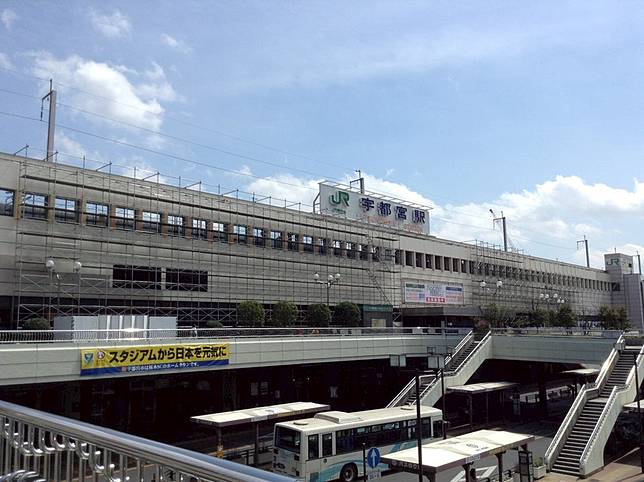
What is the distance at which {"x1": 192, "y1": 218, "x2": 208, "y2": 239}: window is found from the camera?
1537 inches

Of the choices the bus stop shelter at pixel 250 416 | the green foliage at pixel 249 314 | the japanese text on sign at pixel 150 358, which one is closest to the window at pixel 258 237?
the green foliage at pixel 249 314

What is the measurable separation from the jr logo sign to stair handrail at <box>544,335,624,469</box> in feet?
80.8

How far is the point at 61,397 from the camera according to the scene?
29.0 m

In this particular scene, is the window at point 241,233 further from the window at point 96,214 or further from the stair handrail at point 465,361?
the stair handrail at point 465,361

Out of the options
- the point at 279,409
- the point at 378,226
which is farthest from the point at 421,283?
the point at 279,409

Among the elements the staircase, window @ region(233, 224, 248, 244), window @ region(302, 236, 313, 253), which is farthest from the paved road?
window @ region(233, 224, 248, 244)

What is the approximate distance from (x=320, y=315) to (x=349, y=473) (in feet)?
62.2

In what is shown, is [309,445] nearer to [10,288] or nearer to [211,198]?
[10,288]

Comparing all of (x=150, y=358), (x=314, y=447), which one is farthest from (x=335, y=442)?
(x=150, y=358)

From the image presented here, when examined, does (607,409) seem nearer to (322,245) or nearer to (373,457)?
(373,457)

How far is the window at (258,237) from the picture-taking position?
42803 millimetres

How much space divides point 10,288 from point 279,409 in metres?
15.7

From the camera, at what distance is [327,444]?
2212 centimetres

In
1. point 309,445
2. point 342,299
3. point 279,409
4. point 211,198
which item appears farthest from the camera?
point 342,299
